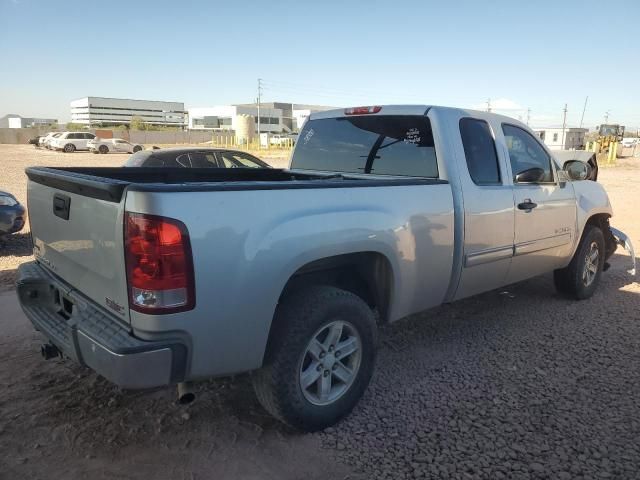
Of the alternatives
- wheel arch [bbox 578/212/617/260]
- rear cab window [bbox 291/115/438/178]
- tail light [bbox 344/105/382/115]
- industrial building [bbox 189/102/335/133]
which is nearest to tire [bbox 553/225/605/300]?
wheel arch [bbox 578/212/617/260]

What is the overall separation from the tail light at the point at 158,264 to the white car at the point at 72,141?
137 feet

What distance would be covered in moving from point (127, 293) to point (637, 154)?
54.3 metres

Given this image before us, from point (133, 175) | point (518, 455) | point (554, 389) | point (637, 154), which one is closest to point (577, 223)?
point (554, 389)

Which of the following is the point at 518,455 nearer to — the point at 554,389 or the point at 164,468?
the point at 554,389

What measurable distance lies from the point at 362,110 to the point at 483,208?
1335mm

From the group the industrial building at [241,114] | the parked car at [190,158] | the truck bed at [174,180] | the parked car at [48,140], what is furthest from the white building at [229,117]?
the truck bed at [174,180]

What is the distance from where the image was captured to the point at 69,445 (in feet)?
9.06

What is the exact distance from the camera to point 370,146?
421 centimetres

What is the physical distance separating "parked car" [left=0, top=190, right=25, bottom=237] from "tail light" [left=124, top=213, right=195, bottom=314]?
5.51 m

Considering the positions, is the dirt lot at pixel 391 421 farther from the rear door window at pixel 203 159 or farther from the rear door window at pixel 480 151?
the rear door window at pixel 203 159

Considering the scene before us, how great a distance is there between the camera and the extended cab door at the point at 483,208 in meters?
3.73

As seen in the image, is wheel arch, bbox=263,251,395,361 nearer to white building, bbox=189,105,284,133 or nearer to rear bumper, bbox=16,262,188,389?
rear bumper, bbox=16,262,188,389

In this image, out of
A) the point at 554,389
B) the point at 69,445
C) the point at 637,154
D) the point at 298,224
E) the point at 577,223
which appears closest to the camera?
the point at 298,224

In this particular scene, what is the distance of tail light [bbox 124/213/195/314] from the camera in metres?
2.17
